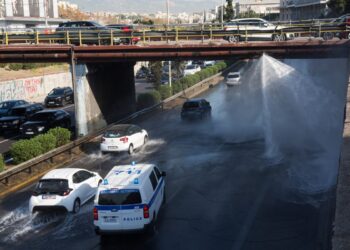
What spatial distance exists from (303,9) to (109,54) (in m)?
113

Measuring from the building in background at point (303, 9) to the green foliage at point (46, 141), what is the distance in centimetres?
9629

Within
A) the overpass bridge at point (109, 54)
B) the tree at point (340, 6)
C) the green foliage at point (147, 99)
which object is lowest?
the green foliage at point (147, 99)

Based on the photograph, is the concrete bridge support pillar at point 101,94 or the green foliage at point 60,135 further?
the concrete bridge support pillar at point 101,94

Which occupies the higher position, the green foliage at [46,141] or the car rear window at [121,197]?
the car rear window at [121,197]

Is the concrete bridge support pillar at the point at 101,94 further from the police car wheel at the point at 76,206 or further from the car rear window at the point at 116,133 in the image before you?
the police car wheel at the point at 76,206

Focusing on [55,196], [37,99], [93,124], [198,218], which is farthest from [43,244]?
[37,99]

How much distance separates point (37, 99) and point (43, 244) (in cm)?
4352

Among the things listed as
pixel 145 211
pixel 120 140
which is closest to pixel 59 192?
pixel 145 211

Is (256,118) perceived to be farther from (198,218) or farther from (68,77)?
(68,77)

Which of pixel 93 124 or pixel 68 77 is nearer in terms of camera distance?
pixel 93 124

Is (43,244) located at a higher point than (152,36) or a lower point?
lower

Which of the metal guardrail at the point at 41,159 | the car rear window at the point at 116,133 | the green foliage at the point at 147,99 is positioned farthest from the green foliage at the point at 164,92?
the car rear window at the point at 116,133

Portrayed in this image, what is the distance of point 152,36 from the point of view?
34188 mm

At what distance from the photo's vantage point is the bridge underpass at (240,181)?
15305 millimetres
